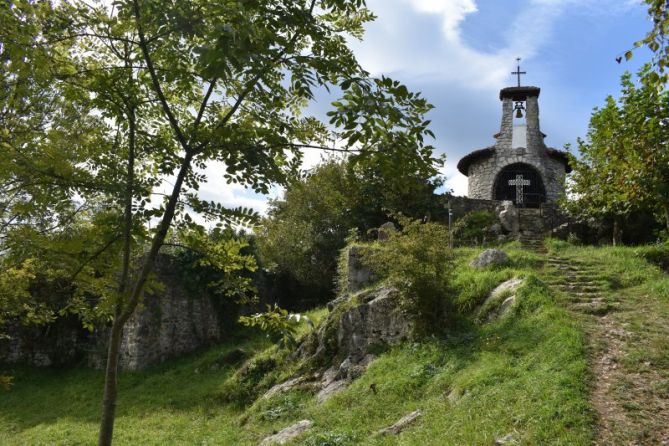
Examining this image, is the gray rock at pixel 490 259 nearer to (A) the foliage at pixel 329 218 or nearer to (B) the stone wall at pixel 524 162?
(A) the foliage at pixel 329 218

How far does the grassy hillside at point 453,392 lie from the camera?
20.5 ft

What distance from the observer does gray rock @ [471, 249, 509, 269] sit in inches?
463

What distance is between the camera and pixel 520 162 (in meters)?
24.0

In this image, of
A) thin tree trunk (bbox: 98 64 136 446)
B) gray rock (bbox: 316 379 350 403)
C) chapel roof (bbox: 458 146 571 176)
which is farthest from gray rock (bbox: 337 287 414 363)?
chapel roof (bbox: 458 146 571 176)

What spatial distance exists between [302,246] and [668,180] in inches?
449

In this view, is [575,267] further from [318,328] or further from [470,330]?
[318,328]

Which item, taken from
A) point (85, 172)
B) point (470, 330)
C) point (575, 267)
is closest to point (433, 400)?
point (470, 330)

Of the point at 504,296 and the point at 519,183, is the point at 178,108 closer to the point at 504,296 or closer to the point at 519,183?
the point at 504,296

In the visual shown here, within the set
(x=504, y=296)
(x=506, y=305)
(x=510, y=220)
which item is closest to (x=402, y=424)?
(x=506, y=305)

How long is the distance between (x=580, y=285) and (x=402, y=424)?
5531 mm

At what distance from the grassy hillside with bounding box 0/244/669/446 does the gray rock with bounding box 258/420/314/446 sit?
0.21 meters

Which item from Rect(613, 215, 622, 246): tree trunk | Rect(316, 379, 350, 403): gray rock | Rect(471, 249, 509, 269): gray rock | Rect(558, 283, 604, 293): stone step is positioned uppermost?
Rect(613, 215, 622, 246): tree trunk

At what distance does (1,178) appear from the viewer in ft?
13.4

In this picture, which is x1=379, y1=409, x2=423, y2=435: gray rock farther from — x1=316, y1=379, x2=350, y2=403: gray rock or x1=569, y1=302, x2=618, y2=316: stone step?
x1=569, y1=302, x2=618, y2=316: stone step
